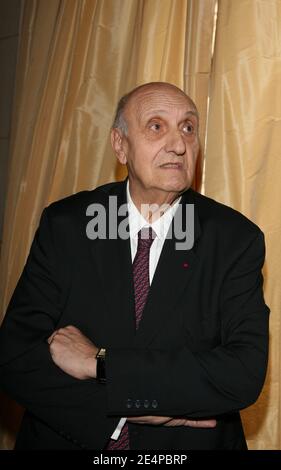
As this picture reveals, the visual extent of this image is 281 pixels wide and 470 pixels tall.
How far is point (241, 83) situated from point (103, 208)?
0.64m

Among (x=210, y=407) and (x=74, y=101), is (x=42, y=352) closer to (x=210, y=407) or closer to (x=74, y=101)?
(x=210, y=407)

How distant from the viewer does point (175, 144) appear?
57.8 inches

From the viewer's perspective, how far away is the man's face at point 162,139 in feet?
4.83

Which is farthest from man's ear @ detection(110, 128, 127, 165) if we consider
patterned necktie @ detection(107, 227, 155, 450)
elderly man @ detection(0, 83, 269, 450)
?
patterned necktie @ detection(107, 227, 155, 450)

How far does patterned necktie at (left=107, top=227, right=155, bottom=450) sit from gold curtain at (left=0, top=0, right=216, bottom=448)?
0.56 meters

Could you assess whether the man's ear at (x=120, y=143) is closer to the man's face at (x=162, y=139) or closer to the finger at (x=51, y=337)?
the man's face at (x=162, y=139)

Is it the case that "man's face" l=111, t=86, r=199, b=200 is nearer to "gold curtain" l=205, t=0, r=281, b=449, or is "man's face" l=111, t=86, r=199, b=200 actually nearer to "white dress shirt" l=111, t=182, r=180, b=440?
"white dress shirt" l=111, t=182, r=180, b=440

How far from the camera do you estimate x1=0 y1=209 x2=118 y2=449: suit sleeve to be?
1.33 m

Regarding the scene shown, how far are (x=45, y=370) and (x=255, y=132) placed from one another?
983mm

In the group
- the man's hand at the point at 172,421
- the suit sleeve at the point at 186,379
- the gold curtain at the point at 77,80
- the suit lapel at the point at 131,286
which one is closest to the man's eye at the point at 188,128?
the suit lapel at the point at 131,286

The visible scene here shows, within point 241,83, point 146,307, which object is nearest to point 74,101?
point 241,83

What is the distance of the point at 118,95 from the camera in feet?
7.09

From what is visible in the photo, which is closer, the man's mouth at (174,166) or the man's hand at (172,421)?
the man's hand at (172,421)

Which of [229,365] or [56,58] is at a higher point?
[56,58]
